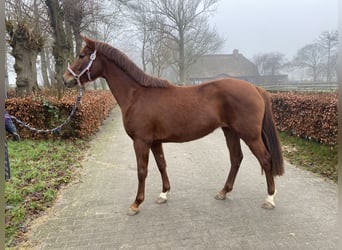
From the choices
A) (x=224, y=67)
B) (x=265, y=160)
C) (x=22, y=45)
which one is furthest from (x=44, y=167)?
(x=224, y=67)

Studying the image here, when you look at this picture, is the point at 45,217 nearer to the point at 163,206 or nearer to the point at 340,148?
the point at 163,206

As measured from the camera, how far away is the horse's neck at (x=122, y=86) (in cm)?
323

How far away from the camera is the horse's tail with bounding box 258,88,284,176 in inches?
126

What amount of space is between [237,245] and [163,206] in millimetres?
1174

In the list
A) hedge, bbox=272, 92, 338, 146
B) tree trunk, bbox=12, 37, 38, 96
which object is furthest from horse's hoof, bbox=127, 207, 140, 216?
tree trunk, bbox=12, 37, 38, 96

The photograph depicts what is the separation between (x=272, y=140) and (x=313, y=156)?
249 centimetres

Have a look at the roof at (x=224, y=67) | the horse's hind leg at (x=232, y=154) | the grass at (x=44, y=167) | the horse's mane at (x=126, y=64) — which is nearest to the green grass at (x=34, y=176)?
the grass at (x=44, y=167)

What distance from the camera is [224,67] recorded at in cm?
4381

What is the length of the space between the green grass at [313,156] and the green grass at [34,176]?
4382 millimetres

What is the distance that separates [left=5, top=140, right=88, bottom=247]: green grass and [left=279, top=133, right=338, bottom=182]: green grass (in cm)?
438

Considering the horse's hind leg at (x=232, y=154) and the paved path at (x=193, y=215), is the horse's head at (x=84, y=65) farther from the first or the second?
the horse's hind leg at (x=232, y=154)

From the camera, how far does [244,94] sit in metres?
3.13

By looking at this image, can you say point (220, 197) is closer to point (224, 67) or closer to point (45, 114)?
point (45, 114)

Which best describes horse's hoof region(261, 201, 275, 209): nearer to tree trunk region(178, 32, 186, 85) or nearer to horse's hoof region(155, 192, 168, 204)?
horse's hoof region(155, 192, 168, 204)
